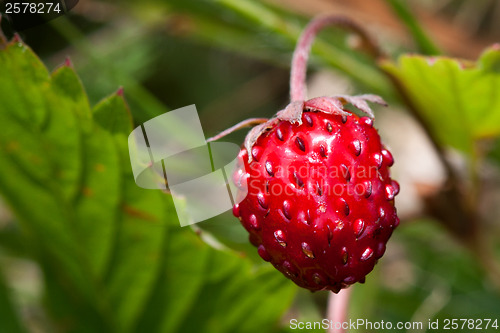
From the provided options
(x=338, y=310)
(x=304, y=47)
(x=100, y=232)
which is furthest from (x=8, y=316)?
(x=304, y=47)

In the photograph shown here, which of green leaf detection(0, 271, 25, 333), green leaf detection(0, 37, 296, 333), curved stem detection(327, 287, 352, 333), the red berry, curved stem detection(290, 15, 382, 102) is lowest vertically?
green leaf detection(0, 271, 25, 333)

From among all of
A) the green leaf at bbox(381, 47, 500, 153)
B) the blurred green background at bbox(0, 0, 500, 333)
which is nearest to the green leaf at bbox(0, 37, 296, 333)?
the blurred green background at bbox(0, 0, 500, 333)

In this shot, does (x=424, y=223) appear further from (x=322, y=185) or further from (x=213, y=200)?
(x=322, y=185)

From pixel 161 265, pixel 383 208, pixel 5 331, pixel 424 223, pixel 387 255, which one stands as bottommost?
pixel 387 255

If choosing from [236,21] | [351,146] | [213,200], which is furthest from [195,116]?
[351,146]

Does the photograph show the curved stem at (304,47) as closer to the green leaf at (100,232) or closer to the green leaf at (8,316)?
the green leaf at (100,232)

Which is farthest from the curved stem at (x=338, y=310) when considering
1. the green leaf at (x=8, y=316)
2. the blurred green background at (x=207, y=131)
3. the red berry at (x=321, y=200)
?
the green leaf at (x=8, y=316)

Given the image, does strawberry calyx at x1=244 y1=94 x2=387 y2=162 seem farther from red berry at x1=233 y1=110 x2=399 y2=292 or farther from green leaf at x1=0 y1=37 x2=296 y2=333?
green leaf at x1=0 y1=37 x2=296 y2=333
